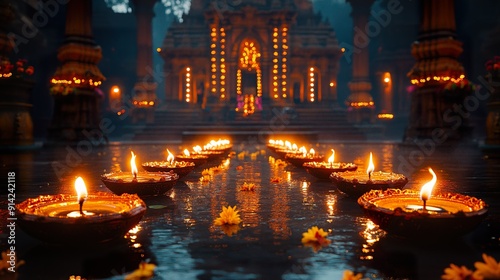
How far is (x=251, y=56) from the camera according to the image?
96.7ft

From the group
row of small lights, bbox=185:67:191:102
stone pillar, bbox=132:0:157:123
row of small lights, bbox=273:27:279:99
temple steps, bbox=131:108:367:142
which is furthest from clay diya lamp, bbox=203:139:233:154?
row of small lights, bbox=185:67:191:102

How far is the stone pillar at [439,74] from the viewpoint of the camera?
1222 cm

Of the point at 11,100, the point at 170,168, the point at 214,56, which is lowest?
the point at 170,168

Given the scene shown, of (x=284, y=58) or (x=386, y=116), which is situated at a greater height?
(x=284, y=58)

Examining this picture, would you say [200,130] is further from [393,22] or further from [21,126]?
[393,22]

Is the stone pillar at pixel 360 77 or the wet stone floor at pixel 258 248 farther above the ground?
the stone pillar at pixel 360 77

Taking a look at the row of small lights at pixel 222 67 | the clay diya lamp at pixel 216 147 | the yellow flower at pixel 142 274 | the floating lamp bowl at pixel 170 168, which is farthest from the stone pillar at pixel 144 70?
the yellow flower at pixel 142 274

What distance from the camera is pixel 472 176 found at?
523 centimetres

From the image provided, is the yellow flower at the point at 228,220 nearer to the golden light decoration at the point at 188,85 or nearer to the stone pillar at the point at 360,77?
the stone pillar at the point at 360,77

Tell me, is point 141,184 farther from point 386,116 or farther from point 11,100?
point 386,116

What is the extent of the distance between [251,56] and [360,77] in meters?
7.85

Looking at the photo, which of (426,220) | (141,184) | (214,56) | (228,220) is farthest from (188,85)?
(426,220)

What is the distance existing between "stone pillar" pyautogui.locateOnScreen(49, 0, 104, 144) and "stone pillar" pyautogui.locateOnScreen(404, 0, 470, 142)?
10.4 m

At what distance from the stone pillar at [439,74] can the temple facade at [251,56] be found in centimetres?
1509
